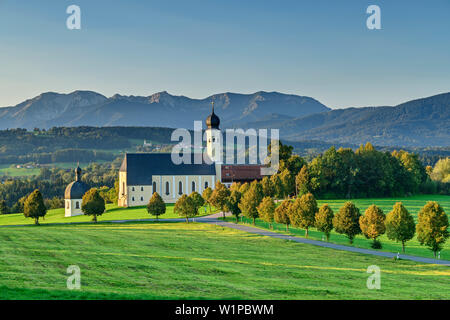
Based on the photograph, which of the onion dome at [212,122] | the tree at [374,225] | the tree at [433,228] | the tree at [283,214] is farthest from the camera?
the onion dome at [212,122]

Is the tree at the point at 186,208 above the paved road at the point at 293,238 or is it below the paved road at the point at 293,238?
above

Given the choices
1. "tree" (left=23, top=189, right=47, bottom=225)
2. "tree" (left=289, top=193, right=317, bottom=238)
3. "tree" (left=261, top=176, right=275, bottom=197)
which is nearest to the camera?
"tree" (left=289, top=193, right=317, bottom=238)

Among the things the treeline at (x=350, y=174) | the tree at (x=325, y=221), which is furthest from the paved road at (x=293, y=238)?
the treeline at (x=350, y=174)

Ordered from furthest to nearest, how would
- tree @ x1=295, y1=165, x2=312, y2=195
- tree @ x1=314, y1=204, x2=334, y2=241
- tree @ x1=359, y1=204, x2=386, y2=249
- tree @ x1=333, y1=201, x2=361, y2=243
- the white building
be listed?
the white building, tree @ x1=295, y1=165, x2=312, y2=195, tree @ x1=314, y1=204, x2=334, y2=241, tree @ x1=333, y1=201, x2=361, y2=243, tree @ x1=359, y1=204, x2=386, y2=249

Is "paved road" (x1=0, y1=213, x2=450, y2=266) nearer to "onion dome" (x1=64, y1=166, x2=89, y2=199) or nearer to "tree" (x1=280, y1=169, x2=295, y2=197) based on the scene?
"tree" (x1=280, y1=169, x2=295, y2=197)

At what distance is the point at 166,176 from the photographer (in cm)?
9556

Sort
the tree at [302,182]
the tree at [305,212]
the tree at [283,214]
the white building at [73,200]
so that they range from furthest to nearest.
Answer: the white building at [73,200]
the tree at [302,182]
the tree at [283,214]
the tree at [305,212]

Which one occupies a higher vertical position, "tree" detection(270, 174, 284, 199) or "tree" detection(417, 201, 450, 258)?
"tree" detection(270, 174, 284, 199)

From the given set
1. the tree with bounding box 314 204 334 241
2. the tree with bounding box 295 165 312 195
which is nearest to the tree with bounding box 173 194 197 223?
the tree with bounding box 314 204 334 241

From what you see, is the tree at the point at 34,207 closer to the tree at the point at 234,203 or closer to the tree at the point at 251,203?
the tree at the point at 234,203

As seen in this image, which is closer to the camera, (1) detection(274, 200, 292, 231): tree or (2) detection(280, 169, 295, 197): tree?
(1) detection(274, 200, 292, 231): tree

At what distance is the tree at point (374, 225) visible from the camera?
45.8 meters

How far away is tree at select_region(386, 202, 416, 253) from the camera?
145ft
